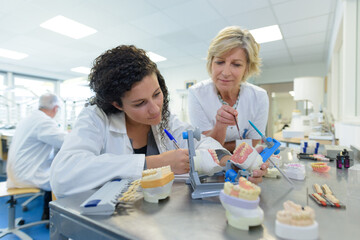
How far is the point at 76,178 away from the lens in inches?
27.3

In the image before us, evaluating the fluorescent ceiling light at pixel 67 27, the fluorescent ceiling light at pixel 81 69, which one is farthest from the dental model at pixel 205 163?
the fluorescent ceiling light at pixel 81 69

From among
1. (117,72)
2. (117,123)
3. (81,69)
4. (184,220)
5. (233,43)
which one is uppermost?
(81,69)

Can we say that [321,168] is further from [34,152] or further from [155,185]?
[34,152]

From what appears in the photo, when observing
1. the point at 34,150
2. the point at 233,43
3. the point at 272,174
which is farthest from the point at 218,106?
the point at 34,150

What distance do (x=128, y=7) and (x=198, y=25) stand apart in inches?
47.9

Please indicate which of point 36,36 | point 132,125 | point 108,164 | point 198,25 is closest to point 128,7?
point 198,25

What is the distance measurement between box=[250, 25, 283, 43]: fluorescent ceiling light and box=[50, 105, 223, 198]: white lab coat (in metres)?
3.68

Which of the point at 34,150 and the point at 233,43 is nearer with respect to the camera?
the point at 233,43

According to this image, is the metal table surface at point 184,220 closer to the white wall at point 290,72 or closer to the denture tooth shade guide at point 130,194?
the denture tooth shade guide at point 130,194

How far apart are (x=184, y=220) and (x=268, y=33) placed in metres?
4.43

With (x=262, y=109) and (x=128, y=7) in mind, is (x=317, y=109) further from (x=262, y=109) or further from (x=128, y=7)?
(x=128, y=7)

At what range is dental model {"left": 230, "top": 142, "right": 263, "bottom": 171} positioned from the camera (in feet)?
2.25

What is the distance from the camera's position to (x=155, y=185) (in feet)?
1.89

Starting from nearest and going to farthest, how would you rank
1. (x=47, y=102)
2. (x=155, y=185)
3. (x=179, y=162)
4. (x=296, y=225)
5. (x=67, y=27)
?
1. (x=296, y=225)
2. (x=155, y=185)
3. (x=179, y=162)
4. (x=47, y=102)
5. (x=67, y=27)
